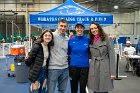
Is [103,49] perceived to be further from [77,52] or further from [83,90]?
[83,90]

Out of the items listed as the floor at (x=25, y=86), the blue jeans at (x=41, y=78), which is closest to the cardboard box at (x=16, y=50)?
the floor at (x=25, y=86)

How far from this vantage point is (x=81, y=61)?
3592 mm

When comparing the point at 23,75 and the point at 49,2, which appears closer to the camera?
the point at 23,75

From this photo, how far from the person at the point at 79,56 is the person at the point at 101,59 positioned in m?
0.17

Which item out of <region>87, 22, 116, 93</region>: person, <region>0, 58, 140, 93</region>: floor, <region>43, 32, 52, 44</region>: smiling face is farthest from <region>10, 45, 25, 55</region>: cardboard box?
<region>87, 22, 116, 93</region>: person

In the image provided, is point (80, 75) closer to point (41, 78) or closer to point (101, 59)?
point (101, 59)

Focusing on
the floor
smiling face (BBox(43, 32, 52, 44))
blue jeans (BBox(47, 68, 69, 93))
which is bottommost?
the floor

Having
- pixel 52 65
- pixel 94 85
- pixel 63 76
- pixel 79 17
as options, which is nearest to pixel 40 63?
pixel 52 65

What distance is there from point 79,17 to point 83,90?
3.52 metres

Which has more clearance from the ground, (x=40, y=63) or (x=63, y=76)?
(x=40, y=63)

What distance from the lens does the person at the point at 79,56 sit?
141 inches

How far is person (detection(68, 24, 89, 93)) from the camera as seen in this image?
357 cm

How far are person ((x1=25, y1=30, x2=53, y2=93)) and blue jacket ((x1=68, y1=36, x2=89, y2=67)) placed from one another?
0.37 metres

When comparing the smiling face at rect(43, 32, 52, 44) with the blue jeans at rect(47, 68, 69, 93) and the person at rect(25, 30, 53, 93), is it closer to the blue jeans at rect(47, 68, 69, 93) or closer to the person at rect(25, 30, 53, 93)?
the person at rect(25, 30, 53, 93)
